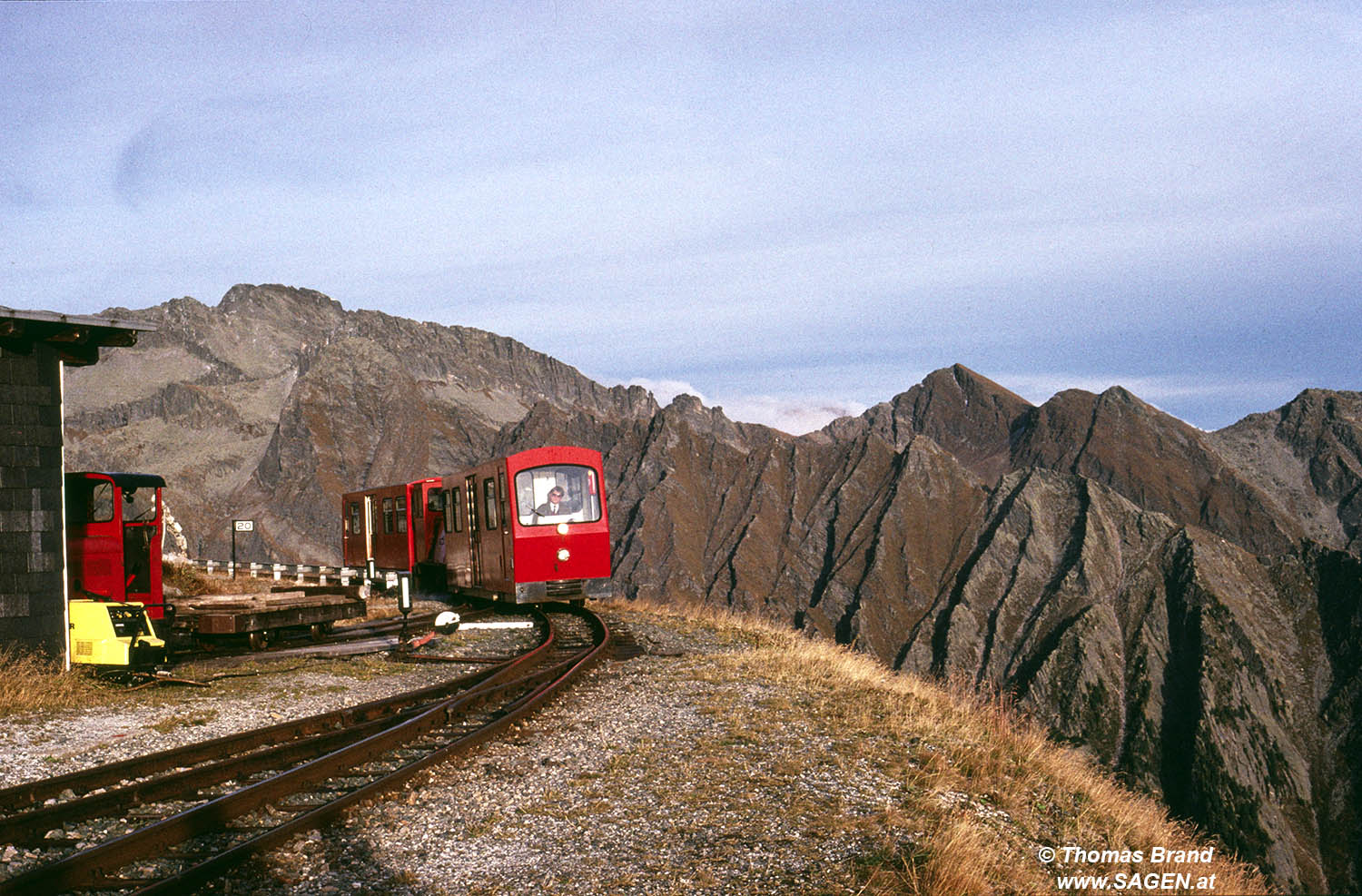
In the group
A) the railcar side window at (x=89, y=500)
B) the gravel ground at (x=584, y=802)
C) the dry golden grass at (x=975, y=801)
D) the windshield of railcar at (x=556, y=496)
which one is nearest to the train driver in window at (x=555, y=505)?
the windshield of railcar at (x=556, y=496)

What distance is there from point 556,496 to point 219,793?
1532 centimetres

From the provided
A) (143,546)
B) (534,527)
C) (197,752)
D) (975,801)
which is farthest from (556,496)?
(975,801)

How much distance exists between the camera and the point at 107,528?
16828 millimetres

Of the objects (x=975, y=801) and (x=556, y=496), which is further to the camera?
(x=556, y=496)

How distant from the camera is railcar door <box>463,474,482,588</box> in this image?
25172 millimetres

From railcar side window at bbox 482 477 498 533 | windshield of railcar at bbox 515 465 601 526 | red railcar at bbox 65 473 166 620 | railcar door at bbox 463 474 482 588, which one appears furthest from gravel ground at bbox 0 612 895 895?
railcar door at bbox 463 474 482 588

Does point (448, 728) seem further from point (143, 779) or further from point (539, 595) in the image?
point (539, 595)

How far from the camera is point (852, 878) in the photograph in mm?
6016

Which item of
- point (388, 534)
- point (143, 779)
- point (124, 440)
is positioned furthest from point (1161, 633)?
point (124, 440)

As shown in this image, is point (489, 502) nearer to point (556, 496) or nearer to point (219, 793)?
point (556, 496)

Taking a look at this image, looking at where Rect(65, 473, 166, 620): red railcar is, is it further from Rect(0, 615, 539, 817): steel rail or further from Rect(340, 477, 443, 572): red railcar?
Rect(340, 477, 443, 572): red railcar

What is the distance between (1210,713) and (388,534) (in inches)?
4968

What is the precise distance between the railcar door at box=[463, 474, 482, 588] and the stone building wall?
1100 centimetres

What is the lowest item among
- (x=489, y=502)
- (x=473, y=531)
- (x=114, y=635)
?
(x=114, y=635)
